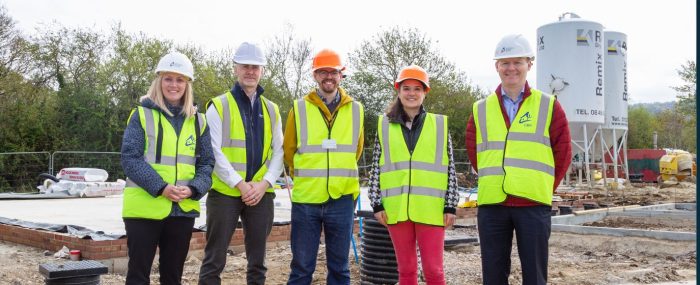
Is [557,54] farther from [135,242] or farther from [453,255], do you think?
[135,242]

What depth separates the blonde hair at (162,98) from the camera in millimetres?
3784

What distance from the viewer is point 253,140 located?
4145 mm

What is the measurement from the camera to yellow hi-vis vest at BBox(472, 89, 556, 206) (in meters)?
3.55

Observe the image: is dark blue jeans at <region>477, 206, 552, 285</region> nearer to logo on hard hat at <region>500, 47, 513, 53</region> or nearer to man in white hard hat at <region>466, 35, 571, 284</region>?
man in white hard hat at <region>466, 35, 571, 284</region>

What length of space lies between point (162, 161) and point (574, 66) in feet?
57.4

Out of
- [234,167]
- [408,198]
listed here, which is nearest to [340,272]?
[408,198]

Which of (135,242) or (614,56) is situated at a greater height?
(614,56)

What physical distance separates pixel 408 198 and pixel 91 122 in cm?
2144

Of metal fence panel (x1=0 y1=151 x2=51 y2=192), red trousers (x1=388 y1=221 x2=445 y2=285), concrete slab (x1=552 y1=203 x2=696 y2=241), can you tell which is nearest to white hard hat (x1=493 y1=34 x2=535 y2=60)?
red trousers (x1=388 y1=221 x2=445 y2=285)

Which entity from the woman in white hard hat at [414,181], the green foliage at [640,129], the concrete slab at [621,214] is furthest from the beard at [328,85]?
the green foliage at [640,129]

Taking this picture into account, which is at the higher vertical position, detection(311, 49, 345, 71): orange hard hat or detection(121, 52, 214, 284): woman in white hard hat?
detection(311, 49, 345, 71): orange hard hat

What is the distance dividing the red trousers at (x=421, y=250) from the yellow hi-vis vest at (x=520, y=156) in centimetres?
41

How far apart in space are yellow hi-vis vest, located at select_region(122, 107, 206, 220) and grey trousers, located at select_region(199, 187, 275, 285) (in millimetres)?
221

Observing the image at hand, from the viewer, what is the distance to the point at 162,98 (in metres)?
Answer: 3.82
